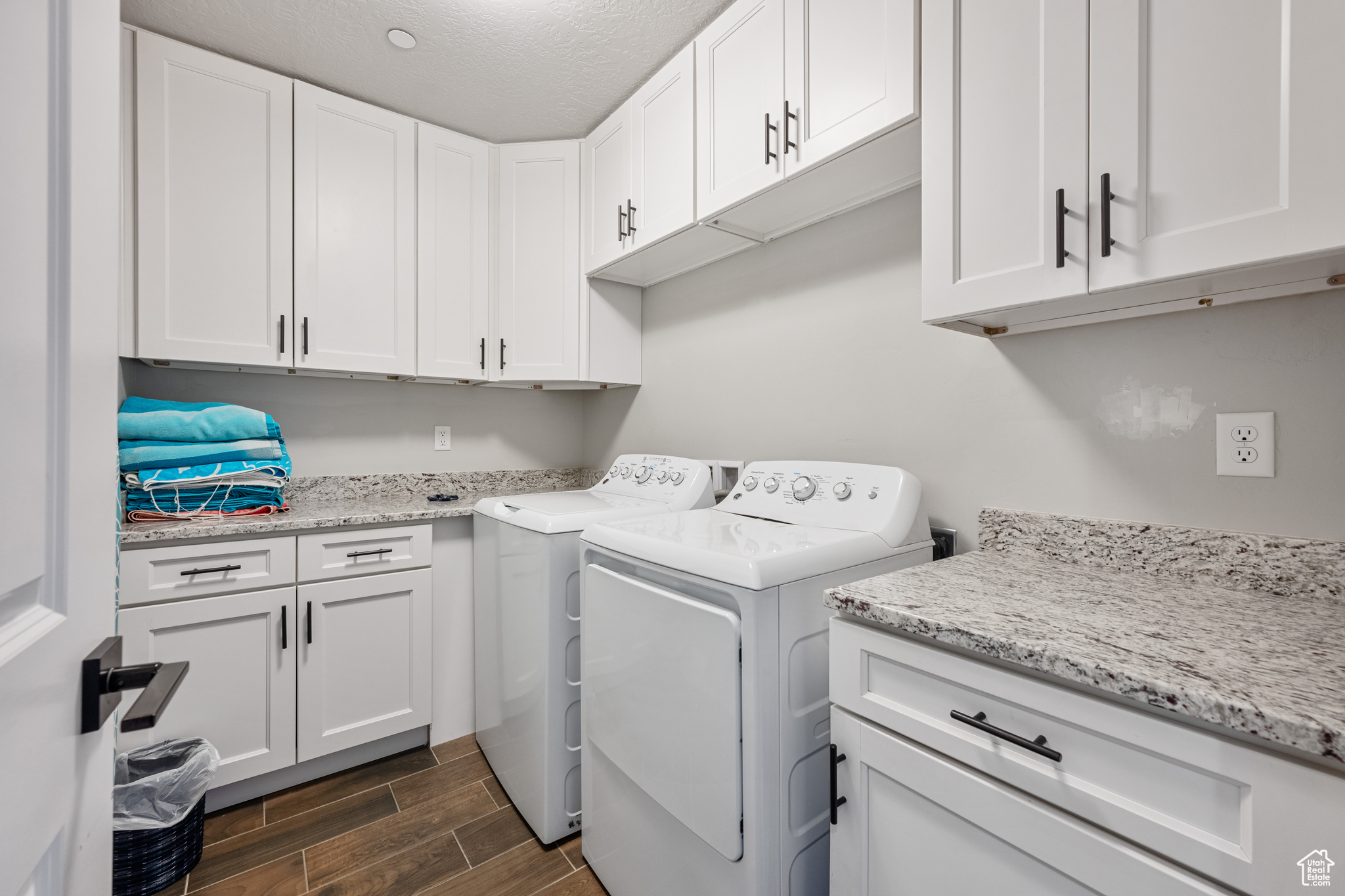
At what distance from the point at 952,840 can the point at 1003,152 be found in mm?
→ 1185

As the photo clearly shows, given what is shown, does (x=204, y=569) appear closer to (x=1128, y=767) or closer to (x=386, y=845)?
(x=386, y=845)

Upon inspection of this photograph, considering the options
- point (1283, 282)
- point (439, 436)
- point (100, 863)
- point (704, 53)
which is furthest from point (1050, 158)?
point (439, 436)

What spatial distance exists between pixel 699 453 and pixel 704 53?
4.45ft

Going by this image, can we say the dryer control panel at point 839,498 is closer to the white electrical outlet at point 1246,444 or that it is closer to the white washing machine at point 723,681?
the white washing machine at point 723,681

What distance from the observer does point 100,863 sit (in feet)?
1.88

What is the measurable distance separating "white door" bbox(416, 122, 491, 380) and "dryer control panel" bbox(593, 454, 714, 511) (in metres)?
0.77

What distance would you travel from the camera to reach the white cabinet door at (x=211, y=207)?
181 centimetres

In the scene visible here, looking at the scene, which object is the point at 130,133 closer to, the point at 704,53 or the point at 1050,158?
the point at 704,53

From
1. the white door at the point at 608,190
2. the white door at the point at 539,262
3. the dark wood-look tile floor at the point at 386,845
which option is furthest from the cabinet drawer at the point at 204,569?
the white door at the point at 608,190

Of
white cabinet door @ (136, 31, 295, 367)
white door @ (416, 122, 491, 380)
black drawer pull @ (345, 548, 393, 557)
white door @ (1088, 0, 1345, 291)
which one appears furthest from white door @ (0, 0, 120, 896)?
white door @ (416, 122, 491, 380)

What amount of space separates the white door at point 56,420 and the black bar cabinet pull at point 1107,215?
4.26ft

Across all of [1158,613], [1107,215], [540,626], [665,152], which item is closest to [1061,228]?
[1107,215]

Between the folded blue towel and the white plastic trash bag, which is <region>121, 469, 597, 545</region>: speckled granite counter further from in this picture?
the white plastic trash bag

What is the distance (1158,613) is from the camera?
903mm
